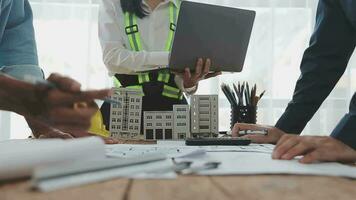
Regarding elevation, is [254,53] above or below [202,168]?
above

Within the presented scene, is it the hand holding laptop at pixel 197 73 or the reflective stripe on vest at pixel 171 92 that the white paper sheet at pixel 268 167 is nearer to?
the hand holding laptop at pixel 197 73

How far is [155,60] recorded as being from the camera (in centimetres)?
149

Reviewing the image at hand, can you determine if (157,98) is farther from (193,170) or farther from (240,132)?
(193,170)

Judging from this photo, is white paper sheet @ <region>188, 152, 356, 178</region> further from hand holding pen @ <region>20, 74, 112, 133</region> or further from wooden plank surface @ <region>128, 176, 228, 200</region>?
hand holding pen @ <region>20, 74, 112, 133</region>

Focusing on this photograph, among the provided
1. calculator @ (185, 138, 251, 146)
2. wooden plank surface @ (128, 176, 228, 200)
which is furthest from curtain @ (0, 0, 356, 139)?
wooden plank surface @ (128, 176, 228, 200)

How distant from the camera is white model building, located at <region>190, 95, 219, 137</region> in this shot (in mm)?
1196

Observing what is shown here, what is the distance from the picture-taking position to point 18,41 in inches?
47.3

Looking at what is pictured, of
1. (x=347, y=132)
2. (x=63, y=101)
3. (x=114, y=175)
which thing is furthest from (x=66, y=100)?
(x=347, y=132)

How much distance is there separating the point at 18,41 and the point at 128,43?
45 centimetres

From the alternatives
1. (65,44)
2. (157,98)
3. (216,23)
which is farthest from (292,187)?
(65,44)

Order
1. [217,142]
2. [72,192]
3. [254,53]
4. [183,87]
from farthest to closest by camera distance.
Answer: [254,53], [183,87], [217,142], [72,192]

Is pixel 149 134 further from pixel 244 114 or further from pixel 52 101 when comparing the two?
pixel 52 101

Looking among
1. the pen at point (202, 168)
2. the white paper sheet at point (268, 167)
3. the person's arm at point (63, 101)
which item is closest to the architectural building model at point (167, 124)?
the white paper sheet at point (268, 167)

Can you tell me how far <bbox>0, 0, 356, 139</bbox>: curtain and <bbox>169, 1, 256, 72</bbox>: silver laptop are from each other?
85 cm
